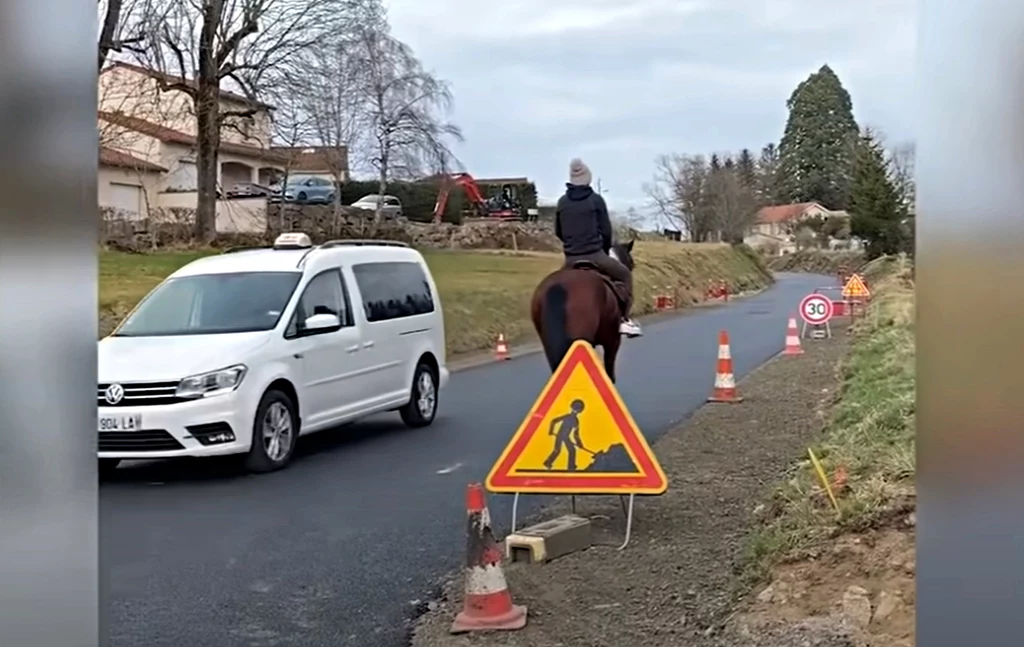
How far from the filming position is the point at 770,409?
5.90 m

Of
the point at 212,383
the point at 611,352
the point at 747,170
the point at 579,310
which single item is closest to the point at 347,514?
the point at 212,383

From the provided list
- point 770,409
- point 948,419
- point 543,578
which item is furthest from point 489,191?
point 770,409

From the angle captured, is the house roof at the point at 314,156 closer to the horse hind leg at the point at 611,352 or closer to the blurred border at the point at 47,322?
the blurred border at the point at 47,322

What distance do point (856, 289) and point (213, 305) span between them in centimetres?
231

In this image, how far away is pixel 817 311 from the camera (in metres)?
3.34

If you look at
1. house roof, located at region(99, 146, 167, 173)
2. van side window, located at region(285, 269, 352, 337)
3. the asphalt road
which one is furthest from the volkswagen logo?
house roof, located at region(99, 146, 167, 173)

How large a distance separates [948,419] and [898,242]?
51cm

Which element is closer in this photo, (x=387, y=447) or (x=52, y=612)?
(x=52, y=612)

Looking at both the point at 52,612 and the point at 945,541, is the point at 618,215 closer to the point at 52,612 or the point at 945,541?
the point at 945,541

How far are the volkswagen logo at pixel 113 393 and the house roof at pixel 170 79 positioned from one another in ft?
6.07

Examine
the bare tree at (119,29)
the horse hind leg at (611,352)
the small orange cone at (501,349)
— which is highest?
the bare tree at (119,29)

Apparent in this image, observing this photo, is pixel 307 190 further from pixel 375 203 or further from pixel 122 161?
pixel 122 161

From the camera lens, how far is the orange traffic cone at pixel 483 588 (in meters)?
3.95

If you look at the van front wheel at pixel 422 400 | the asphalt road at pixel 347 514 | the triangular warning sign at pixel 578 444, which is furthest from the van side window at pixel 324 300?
the triangular warning sign at pixel 578 444
